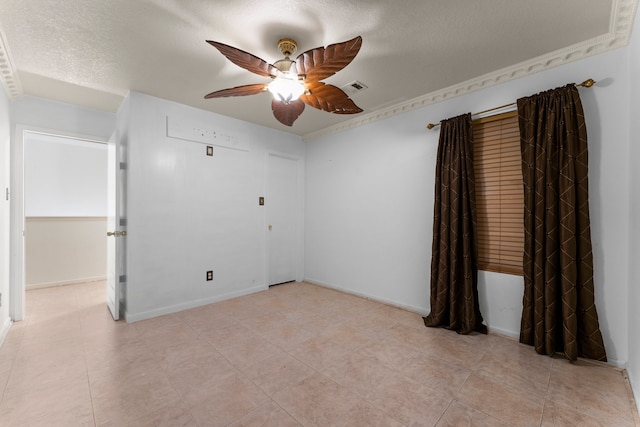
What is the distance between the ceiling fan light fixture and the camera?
6.37 ft

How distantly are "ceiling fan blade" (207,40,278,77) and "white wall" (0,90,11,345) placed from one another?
8.09ft

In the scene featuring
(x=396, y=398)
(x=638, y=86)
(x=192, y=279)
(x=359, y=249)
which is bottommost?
(x=396, y=398)

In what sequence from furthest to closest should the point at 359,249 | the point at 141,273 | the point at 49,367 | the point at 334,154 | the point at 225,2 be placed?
the point at 334,154, the point at 359,249, the point at 141,273, the point at 49,367, the point at 225,2

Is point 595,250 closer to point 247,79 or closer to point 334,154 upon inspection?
point 334,154

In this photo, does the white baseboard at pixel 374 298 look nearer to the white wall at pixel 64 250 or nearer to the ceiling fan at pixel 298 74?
the ceiling fan at pixel 298 74

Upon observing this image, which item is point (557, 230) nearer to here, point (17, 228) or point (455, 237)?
point (455, 237)

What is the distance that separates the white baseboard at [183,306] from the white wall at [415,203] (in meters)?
1.11

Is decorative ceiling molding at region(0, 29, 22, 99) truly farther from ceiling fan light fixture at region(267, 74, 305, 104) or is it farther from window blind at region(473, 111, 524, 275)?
window blind at region(473, 111, 524, 275)

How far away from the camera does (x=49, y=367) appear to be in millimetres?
2041

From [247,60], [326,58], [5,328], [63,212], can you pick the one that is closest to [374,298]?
[326,58]

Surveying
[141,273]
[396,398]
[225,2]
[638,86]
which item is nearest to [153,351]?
[141,273]

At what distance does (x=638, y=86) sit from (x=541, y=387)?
6.63ft

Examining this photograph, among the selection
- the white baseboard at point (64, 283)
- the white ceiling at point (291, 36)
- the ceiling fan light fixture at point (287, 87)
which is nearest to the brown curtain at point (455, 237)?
the white ceiling at point (291, 36)

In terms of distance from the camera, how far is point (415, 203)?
316 centimetres
